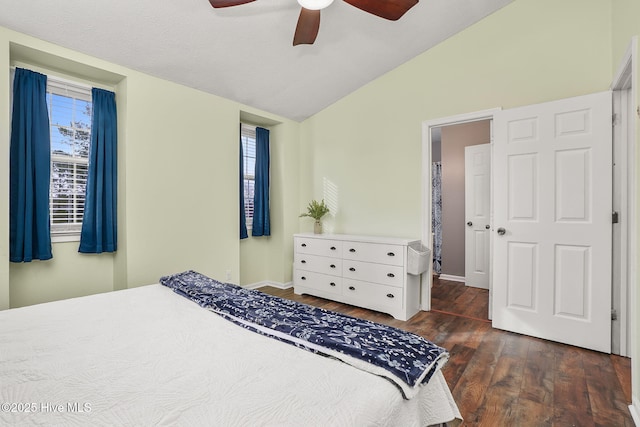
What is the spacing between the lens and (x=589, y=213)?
2.45m

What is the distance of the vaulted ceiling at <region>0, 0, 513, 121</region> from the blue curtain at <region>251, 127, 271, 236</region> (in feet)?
1.72

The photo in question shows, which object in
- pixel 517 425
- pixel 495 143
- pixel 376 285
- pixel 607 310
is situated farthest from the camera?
pixel 376 285

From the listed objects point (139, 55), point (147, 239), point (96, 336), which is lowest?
point (96, 336)

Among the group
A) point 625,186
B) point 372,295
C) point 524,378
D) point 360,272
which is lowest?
point 524,378

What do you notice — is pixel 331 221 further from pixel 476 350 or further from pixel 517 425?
pixel 517 425

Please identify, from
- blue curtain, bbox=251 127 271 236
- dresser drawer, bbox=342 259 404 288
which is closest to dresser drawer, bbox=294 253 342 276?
dresser drawer, bbox=342 259 404 288

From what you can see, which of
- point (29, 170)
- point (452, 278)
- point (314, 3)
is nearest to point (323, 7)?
point (314, 3)

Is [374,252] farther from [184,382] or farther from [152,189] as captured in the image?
[184,382]

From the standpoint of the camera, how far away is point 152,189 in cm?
299

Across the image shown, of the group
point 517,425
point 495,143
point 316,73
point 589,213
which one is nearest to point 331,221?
point 316,73

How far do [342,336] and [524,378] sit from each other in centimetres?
160

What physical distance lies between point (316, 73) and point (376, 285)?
2424 millimetres

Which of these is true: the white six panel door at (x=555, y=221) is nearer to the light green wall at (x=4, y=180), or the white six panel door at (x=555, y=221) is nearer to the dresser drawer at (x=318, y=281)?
the dresser drawer at (x=318, y=281)

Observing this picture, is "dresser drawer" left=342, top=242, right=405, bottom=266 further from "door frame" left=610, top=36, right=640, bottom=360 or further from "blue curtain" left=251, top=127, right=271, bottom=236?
"door frame" left=610, top=36, right=640, bottom=360
